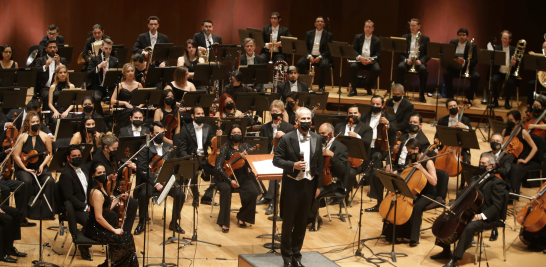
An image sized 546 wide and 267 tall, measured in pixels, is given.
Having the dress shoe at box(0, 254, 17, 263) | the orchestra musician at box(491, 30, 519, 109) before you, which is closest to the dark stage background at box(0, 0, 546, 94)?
the orchestra musician at box(491, 30, 519, 109)

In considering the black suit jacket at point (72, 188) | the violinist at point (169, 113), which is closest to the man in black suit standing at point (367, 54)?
the violinist at point (169, 113)

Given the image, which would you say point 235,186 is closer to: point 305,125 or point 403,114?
point 305,125

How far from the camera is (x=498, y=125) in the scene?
7883 mm

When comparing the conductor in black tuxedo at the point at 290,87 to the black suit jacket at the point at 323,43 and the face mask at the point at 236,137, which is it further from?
the face mask at the point at 236,137

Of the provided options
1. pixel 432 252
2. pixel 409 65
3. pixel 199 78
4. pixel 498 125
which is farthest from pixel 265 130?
pixel 409 65

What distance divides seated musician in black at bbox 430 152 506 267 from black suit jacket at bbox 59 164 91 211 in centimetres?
357

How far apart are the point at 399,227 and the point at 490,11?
21.9ft

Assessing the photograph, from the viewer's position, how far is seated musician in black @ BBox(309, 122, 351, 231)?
259 inches

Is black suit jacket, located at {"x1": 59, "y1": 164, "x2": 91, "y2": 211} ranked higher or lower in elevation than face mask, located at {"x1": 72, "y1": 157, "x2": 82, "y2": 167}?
lower

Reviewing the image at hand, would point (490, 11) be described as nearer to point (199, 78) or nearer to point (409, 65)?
point (409, 65)

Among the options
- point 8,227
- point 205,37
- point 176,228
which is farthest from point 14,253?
point 205,37

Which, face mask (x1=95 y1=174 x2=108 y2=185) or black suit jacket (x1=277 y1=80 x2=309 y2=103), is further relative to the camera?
black suit jacket (x1=277 y1=80 x2=309 y2=103)

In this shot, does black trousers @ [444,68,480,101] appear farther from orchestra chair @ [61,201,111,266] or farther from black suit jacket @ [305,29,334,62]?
orchestra chair @ [61,201,111,266]

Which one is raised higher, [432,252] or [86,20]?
[86,20]
